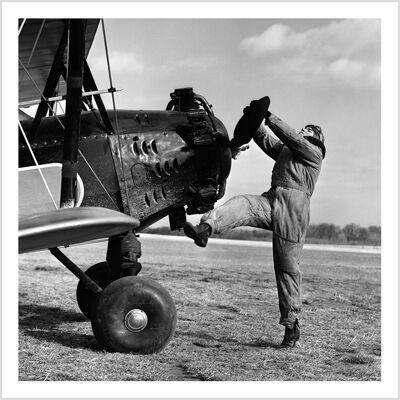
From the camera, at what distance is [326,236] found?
29.2 metres

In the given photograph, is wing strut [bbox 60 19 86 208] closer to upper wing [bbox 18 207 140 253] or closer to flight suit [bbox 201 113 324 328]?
upper wing [bbox 18 207 140 253]

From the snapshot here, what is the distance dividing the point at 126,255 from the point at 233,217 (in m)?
1.09

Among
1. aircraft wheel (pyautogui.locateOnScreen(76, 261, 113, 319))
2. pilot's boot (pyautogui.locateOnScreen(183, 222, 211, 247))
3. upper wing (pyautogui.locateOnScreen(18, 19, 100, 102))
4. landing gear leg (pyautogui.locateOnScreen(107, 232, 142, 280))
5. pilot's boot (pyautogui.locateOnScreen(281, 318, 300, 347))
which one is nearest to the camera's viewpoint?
pilot's boot (pyautogui.locateOnScreen(183, 222, 211, 247))

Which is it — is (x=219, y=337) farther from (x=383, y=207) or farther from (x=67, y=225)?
(x=67, y=225)

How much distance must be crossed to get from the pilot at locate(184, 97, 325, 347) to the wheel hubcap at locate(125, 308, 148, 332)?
1129mm

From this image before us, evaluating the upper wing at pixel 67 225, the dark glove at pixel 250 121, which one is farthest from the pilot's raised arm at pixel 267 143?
the upper wing at pixel 67 225

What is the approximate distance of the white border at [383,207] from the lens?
4145 millimetres

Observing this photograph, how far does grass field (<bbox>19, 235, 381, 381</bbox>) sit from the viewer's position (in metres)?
4.71

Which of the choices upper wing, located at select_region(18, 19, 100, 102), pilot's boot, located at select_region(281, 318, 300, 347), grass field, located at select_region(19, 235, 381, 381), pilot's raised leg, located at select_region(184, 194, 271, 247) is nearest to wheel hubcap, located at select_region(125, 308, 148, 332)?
grass field, located at select_region(19, 235, 381, 381)

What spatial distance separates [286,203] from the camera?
550 cm
